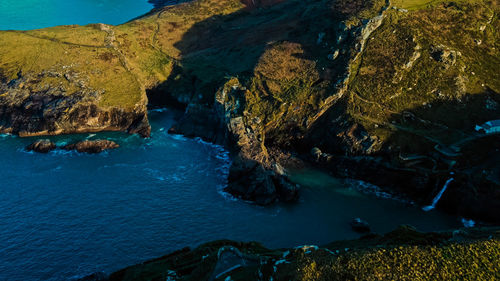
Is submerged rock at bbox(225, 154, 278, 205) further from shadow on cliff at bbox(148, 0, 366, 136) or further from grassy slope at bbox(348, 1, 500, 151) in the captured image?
grassy slope at bbox(348, 1, 500, 151)

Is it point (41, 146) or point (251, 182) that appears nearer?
point (251, 182)

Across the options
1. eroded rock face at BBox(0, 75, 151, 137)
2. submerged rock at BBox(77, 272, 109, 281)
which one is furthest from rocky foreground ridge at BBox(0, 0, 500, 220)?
submerged rock at BBox(77, 272, 109, 281)

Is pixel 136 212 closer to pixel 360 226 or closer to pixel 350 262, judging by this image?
pixel 360 226

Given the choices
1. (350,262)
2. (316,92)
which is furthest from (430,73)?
(350,262)

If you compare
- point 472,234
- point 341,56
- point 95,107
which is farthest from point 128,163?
point 472,234

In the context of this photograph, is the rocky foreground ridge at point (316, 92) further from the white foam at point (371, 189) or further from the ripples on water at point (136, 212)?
the ripples on water at point (136, 212)

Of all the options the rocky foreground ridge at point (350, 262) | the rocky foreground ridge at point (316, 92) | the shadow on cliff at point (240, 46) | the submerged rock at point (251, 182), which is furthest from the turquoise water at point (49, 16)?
the rocky foreground ridge at point (350, 262)
